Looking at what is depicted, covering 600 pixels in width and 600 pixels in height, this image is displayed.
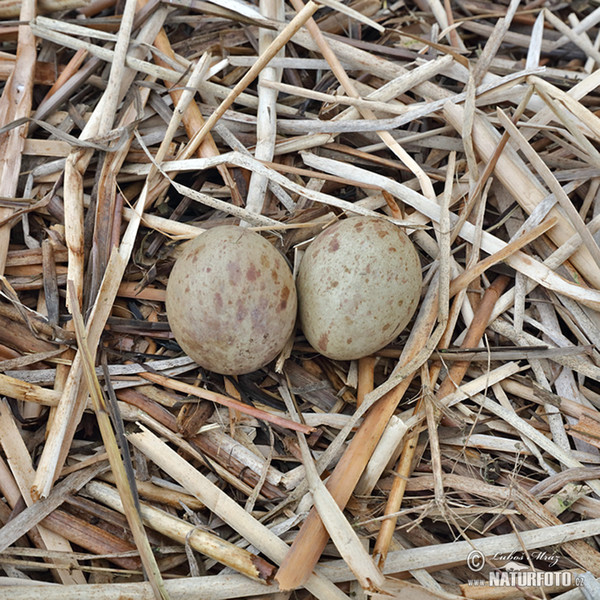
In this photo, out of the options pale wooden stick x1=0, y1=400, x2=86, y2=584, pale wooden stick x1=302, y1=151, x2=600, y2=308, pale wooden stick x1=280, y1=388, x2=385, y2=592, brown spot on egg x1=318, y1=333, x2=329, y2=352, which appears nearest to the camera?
pale wooden stick x1=280, y1=388, x2=385, y2=592

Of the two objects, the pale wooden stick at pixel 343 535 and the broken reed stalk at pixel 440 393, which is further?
the broken reed stalk at pixel 440 393

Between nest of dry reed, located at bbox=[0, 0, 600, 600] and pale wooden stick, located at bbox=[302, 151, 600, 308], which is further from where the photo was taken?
pale wooden stick, located at bbox=[302, 151, 600, 308]

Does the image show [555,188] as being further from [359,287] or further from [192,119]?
[192,119]

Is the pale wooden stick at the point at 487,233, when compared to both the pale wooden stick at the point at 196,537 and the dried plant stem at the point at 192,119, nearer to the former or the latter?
the dried plant stem at the point at 192,119

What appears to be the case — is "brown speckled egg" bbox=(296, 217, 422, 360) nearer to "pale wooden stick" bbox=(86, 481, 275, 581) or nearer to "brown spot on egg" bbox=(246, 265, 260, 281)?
"brown spot on egg" bbox=(246, 265, 260, 281)

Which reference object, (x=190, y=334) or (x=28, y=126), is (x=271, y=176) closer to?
(x=190, y=334)

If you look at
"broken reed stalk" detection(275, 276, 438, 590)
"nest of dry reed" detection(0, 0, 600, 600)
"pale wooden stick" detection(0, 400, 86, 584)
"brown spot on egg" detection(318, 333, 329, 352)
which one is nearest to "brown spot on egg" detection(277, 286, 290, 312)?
"brown spot on egg" detection(318, 333, 329, 352)

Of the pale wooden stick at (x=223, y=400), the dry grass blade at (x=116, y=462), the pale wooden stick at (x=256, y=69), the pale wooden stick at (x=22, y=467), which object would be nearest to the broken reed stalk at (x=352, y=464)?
the pale wooden stick at (x=223, y=400)
